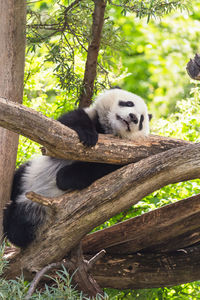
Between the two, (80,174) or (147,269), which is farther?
(147,269)

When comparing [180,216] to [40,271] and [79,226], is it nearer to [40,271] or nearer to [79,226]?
[79,226]

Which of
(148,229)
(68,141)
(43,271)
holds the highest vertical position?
(68,141)

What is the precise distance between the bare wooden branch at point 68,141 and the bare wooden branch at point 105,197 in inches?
4.7

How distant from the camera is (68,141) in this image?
7.77 feet

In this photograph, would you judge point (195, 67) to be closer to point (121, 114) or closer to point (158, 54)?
point (121, 114)

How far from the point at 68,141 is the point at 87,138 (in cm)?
11

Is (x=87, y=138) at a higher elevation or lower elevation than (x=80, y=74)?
lower

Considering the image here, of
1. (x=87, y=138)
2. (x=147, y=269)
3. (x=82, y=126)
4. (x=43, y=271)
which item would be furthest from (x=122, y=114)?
(x=43, y=271)

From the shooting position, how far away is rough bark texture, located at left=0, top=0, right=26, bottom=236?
111 inches

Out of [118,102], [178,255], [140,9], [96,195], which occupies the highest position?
[140,9]

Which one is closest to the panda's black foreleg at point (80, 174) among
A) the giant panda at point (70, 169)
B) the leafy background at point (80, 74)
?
the giant panda at point (70, 169)

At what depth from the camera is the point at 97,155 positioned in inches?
99.1

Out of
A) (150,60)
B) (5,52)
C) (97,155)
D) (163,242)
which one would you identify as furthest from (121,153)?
(150,60)

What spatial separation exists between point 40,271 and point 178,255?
3.31ft
